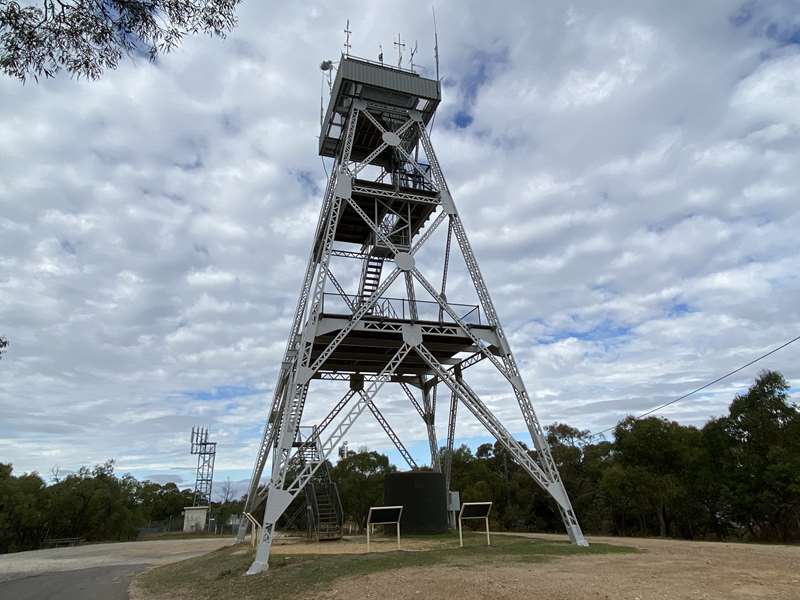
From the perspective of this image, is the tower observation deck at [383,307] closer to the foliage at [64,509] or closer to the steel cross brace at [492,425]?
the steel cross brace at [492,425]

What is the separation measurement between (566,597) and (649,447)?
22048mm

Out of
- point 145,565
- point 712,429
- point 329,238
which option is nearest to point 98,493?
point 145,565

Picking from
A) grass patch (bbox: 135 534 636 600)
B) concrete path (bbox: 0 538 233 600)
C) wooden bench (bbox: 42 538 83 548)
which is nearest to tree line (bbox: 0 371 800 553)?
wooden bench (bbox: 42 538 83 548)

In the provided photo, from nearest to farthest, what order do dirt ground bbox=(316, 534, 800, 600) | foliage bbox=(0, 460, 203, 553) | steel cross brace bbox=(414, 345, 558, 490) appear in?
1. dirt ground bbox=(316, 534, 800, 600)
2. steel cross brace bbox=(414, 345, 558, 490)
3. foliage bbox=(0, 460, 203, 553)

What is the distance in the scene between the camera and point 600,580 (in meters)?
7.11

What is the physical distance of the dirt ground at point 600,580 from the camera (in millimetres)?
6188

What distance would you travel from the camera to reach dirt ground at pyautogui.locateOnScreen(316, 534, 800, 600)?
20.3 feet

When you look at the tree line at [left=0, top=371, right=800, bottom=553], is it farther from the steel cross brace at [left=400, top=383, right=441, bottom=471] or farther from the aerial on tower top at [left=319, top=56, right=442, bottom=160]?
the aerial on tower top at [left=319, top=56, right=442, bottom=160]

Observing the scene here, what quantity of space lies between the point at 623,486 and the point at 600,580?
67.0 ft

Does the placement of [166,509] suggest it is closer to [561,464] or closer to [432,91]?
[561,464]

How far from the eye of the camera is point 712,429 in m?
22.6

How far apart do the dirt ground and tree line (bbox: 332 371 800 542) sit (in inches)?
506

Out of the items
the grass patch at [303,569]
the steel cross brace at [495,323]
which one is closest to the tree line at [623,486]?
the steel cross brace at [495,323]

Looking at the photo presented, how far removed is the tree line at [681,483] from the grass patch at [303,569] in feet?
40.4
